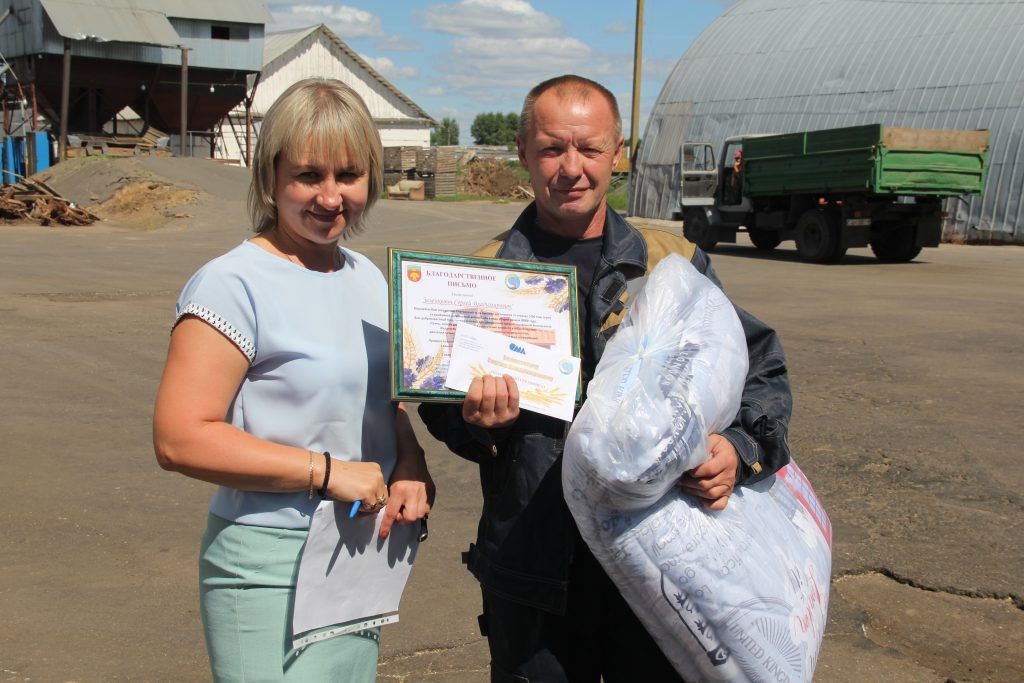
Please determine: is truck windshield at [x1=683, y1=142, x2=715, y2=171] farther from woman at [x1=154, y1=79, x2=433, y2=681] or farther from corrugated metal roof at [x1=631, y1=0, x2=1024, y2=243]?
woman at [x1=154, y1=79, x2=433, y2=681]

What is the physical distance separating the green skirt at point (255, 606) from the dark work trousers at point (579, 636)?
463mm

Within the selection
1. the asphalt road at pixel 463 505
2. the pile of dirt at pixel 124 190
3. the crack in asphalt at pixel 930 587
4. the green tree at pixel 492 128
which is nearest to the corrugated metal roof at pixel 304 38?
the pile of dirt at pixel 124 190

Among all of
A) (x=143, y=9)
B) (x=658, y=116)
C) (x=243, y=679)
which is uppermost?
(x=143, y=9)

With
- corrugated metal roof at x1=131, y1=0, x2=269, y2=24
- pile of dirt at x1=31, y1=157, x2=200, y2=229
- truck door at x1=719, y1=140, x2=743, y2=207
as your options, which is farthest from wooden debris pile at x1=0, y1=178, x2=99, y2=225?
corrugated metal roof at x1=131, y1=0, x2=269, y2=24

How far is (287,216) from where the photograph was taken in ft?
7.20

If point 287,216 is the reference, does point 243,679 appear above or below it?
below

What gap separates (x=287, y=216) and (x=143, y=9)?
4050 cm

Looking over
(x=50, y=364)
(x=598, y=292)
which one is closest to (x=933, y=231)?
(x=50, y=364)

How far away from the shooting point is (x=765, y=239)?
22.3 meters

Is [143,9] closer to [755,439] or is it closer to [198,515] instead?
[198,515]

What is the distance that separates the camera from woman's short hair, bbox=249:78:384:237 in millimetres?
2156

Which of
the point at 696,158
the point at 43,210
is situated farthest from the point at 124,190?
the point at 696,158

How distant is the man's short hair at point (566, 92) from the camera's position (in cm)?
249

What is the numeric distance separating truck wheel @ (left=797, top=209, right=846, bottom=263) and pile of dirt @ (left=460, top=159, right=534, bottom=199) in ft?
99.3
